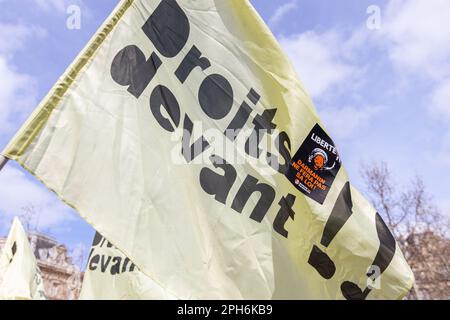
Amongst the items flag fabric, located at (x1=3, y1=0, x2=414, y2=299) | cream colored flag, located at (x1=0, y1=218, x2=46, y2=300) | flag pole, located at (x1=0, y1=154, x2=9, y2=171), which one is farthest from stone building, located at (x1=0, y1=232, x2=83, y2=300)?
flag pole, located at (x1=0, y1=154, x2=9, y2=171)

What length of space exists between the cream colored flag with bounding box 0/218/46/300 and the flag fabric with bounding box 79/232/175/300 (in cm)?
119

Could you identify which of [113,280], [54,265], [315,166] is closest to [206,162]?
[315,166]

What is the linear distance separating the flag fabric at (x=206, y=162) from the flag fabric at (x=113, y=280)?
3044mm

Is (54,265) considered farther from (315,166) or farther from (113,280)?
(315,166)

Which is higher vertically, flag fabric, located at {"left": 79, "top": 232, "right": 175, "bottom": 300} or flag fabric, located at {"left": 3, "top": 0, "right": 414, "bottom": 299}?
flag fabric, located at {"left": 3, "top": 0, "right": 414, "bottom": 299}

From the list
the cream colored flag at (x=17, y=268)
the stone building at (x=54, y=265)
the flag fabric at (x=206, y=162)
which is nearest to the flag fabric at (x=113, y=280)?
the cream colored flag at (x=17, y=268)

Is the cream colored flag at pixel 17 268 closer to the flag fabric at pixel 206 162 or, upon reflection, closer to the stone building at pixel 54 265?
the flag fabric at pixel 206 162

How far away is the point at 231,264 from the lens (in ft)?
9.75

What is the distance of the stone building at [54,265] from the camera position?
50.3 m

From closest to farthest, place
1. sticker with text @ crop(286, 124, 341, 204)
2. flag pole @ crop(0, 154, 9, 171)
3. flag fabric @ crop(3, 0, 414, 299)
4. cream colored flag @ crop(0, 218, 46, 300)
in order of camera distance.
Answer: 1. flag pole @ crop(0, 154, 9, 171)
2. flag fabric @ crop(3, 0, 414, 299)
3. sticker with text @ crop(286, 124, 341, 204)
4. cream colored flag @ crop(0, 218, 46, 300)

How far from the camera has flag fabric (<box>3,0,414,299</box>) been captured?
2789 millimetres

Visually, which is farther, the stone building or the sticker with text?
the stone building

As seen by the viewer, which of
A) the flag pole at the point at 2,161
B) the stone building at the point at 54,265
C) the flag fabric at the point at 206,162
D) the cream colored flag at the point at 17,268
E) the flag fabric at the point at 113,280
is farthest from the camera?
the stone building at the point at 54,265

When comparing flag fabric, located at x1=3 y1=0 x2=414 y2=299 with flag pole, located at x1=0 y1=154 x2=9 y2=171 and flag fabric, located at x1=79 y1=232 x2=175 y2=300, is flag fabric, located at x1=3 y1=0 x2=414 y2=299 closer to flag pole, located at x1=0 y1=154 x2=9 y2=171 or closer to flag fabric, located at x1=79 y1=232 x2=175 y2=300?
flag pole, located at x1=0 y1=154 x2=9 y2=171
